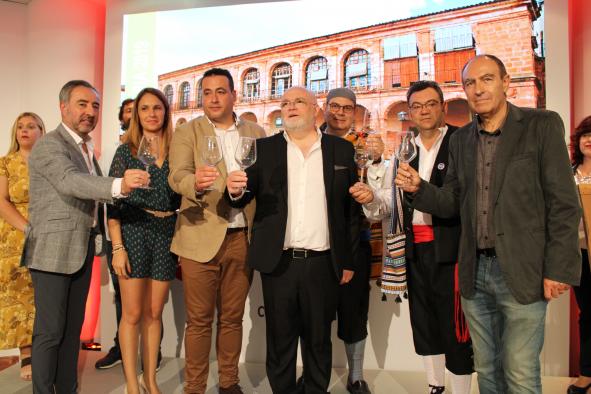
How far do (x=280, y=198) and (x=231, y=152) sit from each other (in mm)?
612

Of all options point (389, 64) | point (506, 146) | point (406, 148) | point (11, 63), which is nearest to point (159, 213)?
point (406, 148)

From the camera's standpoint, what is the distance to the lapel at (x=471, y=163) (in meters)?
2.28

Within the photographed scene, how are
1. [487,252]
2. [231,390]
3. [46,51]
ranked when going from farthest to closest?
[46,51] → [231,390] → [487,252]

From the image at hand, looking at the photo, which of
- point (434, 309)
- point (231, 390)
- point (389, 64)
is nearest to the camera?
point (434, 309)

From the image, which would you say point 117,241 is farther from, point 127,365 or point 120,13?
point 120,13

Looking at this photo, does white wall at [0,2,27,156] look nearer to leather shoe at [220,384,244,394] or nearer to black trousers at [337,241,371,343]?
leather shoe at [220,384,244,394]

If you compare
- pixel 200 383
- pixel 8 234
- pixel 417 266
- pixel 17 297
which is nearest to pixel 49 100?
pixel 8 234

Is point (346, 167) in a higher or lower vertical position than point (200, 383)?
higher

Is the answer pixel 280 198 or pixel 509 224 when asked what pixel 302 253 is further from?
pixel 509 224

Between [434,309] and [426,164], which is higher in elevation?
[426,164]

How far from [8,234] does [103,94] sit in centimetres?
168

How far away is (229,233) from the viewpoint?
303 centimetres

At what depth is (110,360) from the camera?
398 centimetres

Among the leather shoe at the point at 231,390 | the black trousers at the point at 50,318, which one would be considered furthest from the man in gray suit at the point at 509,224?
the black trousers at the point at 50,318
